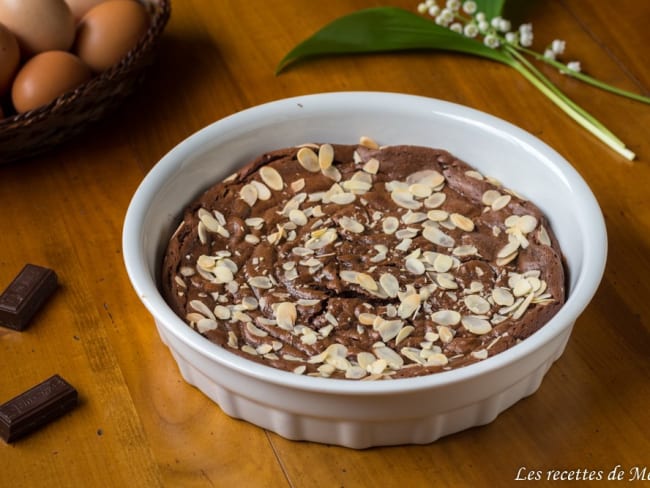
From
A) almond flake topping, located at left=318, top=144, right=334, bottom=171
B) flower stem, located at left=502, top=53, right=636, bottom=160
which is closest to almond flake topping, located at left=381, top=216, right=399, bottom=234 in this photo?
almond flake topping, located at left=318, top=144, right=334, bottom=171

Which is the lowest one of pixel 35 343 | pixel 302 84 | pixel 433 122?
→ pixel 35 343

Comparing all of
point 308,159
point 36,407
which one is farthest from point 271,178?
point 36,407

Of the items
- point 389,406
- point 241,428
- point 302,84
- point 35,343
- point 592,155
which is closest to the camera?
point 389,406

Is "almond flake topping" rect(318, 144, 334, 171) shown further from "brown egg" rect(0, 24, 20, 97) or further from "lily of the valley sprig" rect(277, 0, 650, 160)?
"brown egg" rect(0, 24, 20, 97)

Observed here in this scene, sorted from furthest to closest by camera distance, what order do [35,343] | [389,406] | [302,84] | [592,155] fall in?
[302,84] < [592,155] < [35,343] < [389,406]

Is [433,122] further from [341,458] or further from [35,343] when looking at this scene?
[35,343]

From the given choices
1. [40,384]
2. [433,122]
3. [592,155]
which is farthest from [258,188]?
[592,155]

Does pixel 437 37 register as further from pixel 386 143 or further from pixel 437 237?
pixel 437 237
